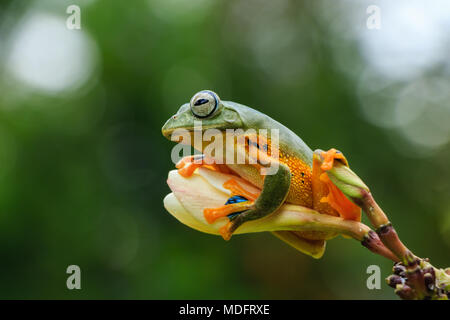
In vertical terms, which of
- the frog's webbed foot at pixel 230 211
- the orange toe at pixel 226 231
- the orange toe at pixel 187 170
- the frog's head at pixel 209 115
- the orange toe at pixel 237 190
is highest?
the frog's head at pixel 209 115

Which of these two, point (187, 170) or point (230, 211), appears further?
point (187, 170)

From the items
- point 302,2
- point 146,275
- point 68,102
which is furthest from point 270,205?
point 302,2

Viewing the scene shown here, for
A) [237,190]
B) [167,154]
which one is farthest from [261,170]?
[167,154]

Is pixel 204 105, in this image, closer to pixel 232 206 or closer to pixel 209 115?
pixel 209 115

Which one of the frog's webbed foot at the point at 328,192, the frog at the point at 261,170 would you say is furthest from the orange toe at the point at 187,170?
the frog's webbed foot at the point at 328,192

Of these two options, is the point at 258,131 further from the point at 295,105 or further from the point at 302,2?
A: the point at 302,2

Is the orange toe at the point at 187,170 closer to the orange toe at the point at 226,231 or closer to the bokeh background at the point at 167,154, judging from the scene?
the orange toe at the point at 226,231
